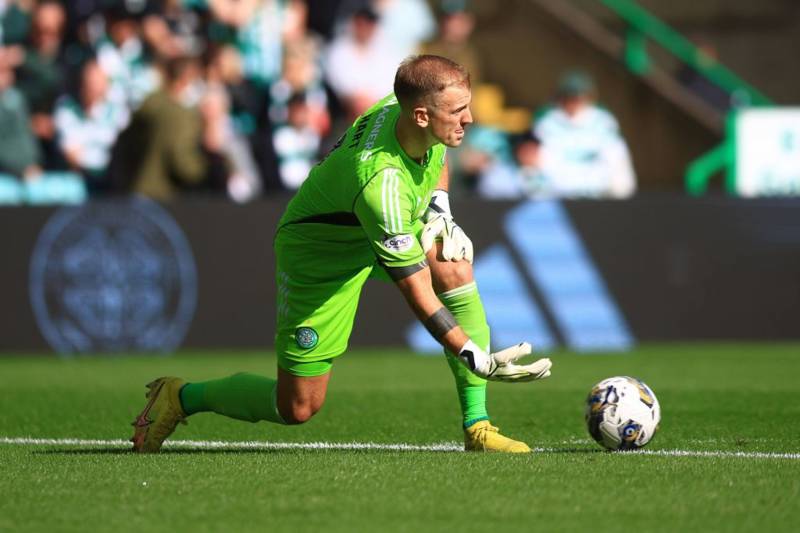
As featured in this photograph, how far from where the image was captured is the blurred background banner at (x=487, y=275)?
1330cm

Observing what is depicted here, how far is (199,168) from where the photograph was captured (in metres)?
14.3

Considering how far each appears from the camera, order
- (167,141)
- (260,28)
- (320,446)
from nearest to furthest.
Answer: (320,446) → (167,141) → (260,28)

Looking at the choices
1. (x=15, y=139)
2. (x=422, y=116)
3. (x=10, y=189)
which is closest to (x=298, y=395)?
(x=422, y=116)

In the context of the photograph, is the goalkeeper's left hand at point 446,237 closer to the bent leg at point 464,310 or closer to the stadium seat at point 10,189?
the bent leg at point 464,310

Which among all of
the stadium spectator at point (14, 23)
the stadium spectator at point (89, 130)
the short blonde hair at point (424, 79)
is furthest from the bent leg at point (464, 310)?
the stadium spectator at point (14, 23)

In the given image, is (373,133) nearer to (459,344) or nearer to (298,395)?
(459,344)

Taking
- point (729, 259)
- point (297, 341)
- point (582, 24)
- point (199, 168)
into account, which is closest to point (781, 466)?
point (297, 341)

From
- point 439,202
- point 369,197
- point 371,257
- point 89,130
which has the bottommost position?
point 89,130

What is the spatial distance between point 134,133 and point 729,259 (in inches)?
224

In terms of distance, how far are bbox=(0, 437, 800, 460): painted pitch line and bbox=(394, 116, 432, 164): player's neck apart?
1.40m

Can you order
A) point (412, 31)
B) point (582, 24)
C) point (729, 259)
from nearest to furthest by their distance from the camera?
point (729, 259) < point (412, 31) < point (582, 24)

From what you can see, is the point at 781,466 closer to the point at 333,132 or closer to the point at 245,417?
the point at 245,417

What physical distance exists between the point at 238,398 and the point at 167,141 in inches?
291

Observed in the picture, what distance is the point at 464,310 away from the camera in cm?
689
